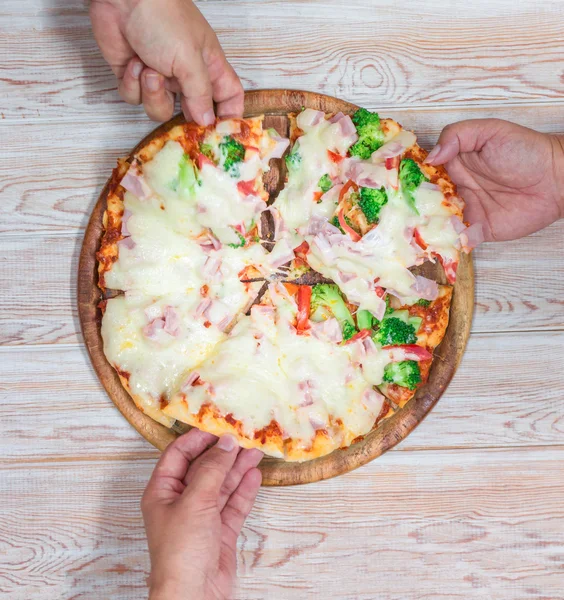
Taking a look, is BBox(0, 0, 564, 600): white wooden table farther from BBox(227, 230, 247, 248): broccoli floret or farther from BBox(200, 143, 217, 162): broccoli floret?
BBox(227, 230, 247, 248): broccoli floret

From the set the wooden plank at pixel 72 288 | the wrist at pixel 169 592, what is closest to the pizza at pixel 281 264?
the wooden plank at pixel 72 288

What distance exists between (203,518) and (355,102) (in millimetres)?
1998

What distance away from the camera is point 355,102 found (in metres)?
2.88

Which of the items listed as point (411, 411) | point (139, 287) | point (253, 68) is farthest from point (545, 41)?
point (139, 287)

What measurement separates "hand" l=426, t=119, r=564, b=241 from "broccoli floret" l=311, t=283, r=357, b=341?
72 centimetres

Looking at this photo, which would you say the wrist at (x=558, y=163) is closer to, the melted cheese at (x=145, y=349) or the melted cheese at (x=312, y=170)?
the melted cheese at (x=312, y=170)

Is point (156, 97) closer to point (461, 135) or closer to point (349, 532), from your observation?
point (461, 135)

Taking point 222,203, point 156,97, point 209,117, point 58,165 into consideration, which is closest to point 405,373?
point 222,203

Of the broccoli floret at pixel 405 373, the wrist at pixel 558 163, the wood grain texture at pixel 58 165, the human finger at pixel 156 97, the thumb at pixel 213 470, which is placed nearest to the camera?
the thumb at pixel 213 470

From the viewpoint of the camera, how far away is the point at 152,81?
243 cm

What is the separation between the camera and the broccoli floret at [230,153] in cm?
252

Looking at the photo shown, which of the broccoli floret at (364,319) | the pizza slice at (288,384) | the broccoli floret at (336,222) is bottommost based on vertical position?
the pizza slice at (288,384)

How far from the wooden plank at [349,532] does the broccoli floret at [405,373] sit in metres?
0.50

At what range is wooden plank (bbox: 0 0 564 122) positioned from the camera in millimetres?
2854
